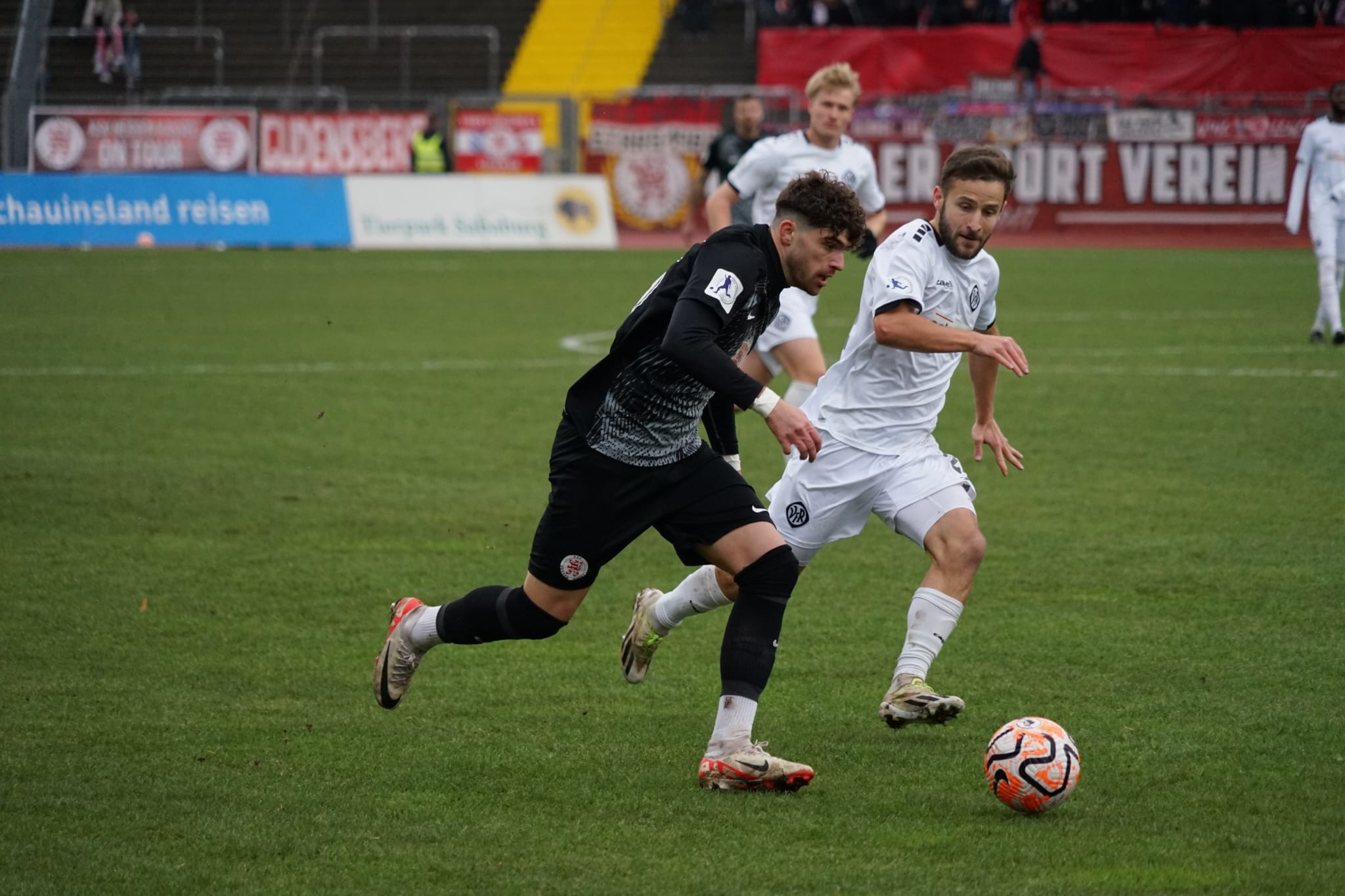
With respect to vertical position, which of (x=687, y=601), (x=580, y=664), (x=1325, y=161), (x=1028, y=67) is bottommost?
(x=1028, y=67)

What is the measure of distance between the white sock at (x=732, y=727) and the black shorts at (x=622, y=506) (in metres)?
0.50

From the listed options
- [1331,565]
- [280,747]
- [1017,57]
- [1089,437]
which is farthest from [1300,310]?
[280,747]

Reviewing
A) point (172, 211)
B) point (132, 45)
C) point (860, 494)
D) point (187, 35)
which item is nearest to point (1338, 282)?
point (860, 494)

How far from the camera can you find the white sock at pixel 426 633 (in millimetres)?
5457

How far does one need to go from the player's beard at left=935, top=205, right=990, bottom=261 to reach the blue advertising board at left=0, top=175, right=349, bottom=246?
2151cm

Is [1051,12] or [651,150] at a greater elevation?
[1051,12]

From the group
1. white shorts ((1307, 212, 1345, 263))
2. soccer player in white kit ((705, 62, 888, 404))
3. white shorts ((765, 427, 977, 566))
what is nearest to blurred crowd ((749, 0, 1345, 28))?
white shorts ((1307, 212, 1345, 263))

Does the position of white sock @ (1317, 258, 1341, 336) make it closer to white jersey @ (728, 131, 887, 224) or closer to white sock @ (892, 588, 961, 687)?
white jersey @ (728, 131, 887, 224)

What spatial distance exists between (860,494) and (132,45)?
1295 inches

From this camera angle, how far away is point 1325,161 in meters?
15.9

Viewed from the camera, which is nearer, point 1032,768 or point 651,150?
point 1032,768

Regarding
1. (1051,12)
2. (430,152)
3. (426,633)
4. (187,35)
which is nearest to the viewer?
(426,633)

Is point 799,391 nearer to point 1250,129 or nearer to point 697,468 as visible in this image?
point 697,468

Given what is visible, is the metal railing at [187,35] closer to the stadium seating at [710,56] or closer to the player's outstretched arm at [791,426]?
the stadium seating at [710,56]
